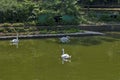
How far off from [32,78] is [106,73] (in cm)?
313

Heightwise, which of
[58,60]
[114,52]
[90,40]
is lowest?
[90,40]

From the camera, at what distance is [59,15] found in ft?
97.5

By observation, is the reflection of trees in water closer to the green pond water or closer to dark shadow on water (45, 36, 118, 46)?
the green pond water

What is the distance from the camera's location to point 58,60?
18891 millimetres

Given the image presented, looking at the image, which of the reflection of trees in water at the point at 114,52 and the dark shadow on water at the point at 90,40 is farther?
the dark shadow on water at the point at 90,40

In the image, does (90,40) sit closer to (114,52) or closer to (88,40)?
(88,40)

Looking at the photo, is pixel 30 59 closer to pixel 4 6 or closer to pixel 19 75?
pixel 19 75

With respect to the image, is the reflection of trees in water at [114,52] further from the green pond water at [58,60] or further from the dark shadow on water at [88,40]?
the dark shadow on water at [88,40]

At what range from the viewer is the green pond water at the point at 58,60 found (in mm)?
16219

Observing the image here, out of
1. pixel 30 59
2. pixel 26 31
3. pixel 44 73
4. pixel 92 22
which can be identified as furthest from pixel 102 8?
pixel 44 73

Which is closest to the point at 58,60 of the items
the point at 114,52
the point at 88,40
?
the point at 114,52

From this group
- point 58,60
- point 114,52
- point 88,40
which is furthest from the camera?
point 88,40

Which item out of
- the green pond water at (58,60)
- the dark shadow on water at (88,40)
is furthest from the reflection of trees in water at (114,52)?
the dark shadow on water at (88,40)

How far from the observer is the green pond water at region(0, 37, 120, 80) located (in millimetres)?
16219
